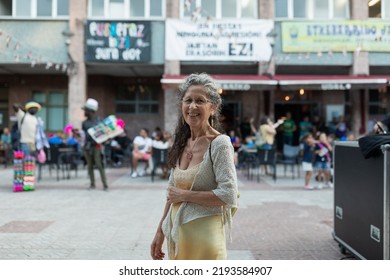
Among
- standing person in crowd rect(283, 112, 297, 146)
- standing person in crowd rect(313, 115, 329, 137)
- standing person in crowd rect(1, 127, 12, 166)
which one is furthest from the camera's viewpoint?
standing person in crowd rect(283, 112, 297, 146)

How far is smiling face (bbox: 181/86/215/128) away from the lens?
2203 millimetres

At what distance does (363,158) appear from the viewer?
3896 millimetres

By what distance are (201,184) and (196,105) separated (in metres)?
0.39

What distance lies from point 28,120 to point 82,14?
6589mm

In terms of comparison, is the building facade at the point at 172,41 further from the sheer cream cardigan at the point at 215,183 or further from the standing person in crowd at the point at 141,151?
the sheer cream cardigan at the point at 215,183

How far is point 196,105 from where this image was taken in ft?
7.23

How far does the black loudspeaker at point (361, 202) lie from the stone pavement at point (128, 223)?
1.21ft

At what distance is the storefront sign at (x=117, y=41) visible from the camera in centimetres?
1430

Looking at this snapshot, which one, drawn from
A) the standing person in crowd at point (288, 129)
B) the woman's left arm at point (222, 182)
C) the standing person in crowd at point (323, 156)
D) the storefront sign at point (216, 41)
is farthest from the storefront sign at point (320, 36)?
the woman's left arm at point (222, 182)

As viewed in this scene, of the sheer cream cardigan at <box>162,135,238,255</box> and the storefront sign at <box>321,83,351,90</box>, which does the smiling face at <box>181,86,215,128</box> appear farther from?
the storefront sign at <box>321,83,351,90</box>

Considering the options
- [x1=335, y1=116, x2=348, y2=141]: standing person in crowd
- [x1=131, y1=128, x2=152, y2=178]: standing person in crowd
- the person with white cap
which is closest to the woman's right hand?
the person with white cap

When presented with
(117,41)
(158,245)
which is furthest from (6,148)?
(158,245)

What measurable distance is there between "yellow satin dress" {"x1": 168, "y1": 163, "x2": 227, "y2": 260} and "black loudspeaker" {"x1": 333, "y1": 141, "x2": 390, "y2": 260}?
1.62 m
